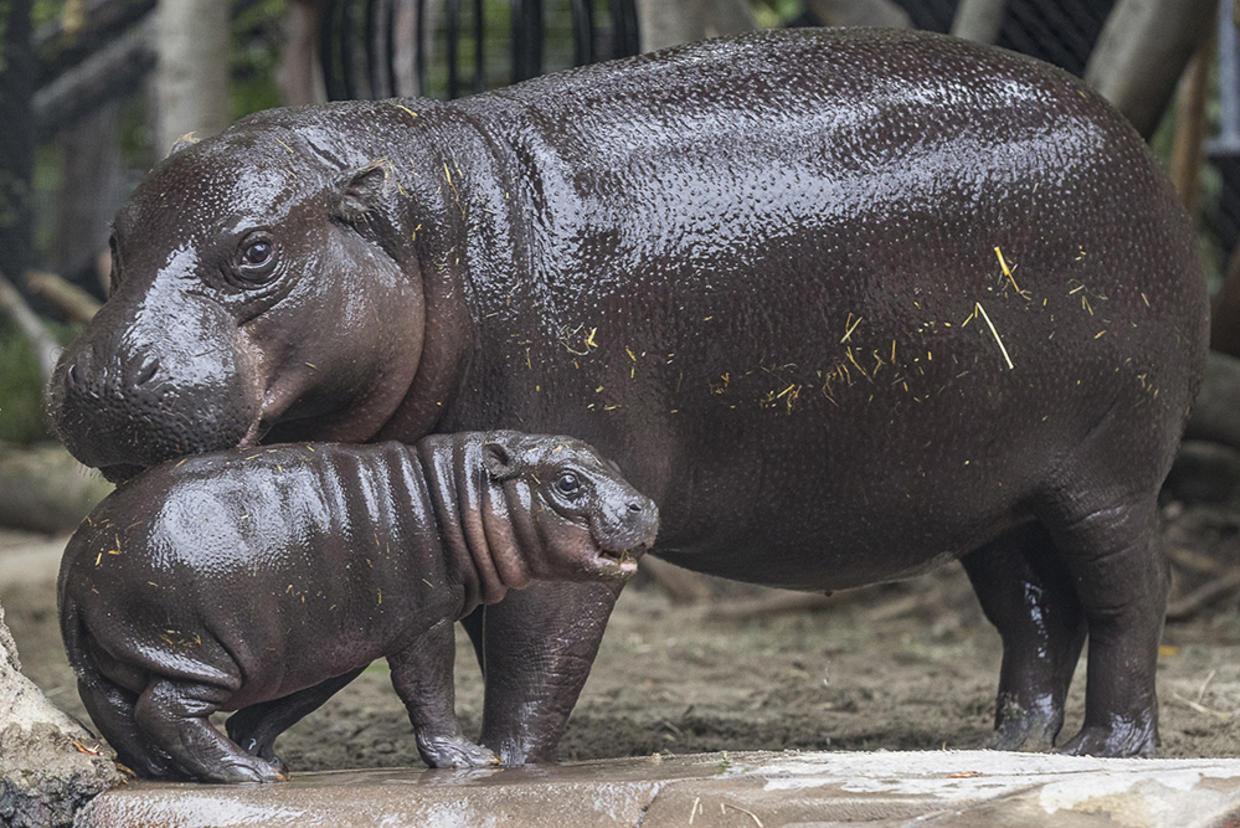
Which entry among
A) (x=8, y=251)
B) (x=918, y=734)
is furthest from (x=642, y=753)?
(x=8, y=251)

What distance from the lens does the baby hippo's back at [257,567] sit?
2.96 m

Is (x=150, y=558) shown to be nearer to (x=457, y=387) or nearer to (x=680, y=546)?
(x=457, y=387)

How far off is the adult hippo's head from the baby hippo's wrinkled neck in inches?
7.9

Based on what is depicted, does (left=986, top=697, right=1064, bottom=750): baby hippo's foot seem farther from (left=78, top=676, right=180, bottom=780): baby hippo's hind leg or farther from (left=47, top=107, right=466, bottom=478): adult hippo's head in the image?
(left=78, top=676, right=180, bottom=780): baby hippo's hind leg

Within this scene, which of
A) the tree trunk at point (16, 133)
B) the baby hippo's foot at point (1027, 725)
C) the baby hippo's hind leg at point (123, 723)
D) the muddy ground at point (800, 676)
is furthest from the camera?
the tree trunk at point (16, 133)

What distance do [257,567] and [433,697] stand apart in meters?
0.51

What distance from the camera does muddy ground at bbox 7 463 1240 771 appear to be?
4.77 meters

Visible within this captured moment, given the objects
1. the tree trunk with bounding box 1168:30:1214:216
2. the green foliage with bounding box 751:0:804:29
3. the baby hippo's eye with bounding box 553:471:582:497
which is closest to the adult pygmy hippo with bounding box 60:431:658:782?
the baby hippo's eye with bounding box 553:471:582:497

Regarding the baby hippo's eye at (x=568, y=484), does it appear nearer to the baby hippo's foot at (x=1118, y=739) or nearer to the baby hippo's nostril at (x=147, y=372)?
the baby hippo's nostril at (x=147, y=372)

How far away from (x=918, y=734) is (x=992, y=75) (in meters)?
1.97

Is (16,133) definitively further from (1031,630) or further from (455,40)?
(1031,630)

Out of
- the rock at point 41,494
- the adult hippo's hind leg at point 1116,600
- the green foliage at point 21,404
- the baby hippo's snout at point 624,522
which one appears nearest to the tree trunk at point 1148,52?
the adult hippo's hind leg at point 1116,600

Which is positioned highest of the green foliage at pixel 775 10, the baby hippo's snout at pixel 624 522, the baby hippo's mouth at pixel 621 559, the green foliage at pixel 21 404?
the baby hippo's snout at pixel 624 522

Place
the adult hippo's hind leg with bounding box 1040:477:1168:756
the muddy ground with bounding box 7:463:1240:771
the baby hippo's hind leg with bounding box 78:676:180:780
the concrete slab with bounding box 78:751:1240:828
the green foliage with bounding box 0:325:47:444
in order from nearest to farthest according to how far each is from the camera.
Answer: the concrete slab with bounding box 78:751:1240:828, the baby hippo's hind leg with bounding box 78:676:180:780, the adult hippo's hind leg with bounding box 1040:477:1168:756, the muddy ground with bounding box 7:463:1240:771, the green foliage with bounding box 0:325:47:444
